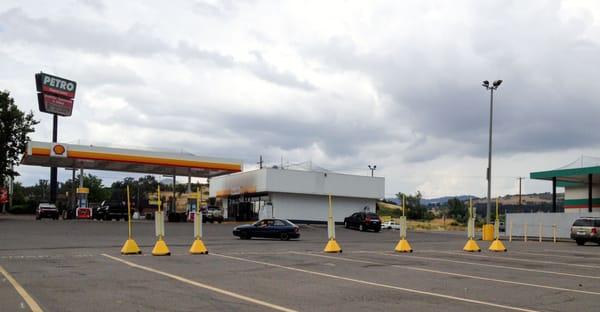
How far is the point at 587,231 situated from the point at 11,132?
1874 inches

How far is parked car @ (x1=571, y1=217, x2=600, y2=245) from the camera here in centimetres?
3294

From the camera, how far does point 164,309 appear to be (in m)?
8.96

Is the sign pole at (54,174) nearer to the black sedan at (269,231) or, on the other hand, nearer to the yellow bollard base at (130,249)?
the black sedan at (269,231)

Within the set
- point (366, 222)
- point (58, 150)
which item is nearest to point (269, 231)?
point (366, 222)

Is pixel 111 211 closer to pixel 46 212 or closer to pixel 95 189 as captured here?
pixel 46 212

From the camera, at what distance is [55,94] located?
66938 mm

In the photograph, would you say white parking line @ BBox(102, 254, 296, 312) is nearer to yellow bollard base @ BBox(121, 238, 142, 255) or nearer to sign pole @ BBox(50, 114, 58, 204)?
yellow bollard base @ BBox(121, 238, 142, 255)

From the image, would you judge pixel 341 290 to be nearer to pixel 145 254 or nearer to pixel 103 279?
pixel 103 279

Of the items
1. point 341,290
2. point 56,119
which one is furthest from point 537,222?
point 56,119

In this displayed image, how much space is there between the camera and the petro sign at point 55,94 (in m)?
65.7

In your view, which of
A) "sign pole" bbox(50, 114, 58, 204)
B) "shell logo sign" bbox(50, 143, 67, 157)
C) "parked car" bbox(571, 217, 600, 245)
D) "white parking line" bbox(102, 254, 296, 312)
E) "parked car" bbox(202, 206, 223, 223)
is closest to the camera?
"white parking line" bbox(102, 254, 296, 312)

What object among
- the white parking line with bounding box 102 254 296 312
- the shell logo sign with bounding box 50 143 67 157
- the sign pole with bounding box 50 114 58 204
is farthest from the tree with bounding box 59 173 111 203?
the white parking line with bounding box 102 254 296 312

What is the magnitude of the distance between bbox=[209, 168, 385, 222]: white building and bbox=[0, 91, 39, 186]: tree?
66.9 feet

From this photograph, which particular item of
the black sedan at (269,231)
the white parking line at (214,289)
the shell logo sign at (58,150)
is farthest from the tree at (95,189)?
the white parking line at (214,289)
